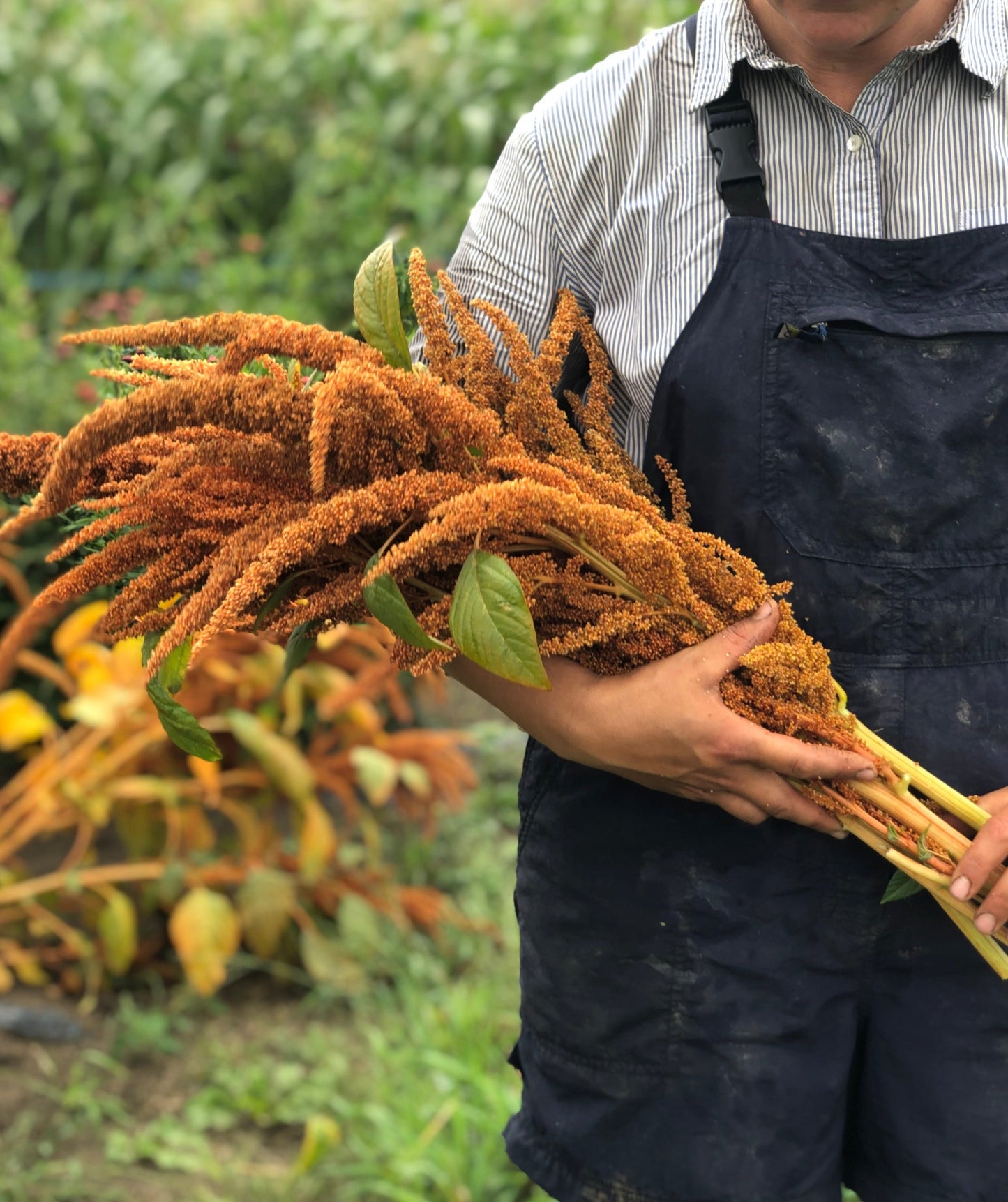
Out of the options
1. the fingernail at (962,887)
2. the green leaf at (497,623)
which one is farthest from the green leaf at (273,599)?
the fingernail at (962,887)

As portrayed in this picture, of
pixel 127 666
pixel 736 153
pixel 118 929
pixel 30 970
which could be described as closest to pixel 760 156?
pixel 736 153

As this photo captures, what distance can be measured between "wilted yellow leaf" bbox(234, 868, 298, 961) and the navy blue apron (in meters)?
1.26

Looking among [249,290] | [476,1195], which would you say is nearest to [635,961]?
[476,1195]

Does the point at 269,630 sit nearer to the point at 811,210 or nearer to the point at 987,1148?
the point at 811,210

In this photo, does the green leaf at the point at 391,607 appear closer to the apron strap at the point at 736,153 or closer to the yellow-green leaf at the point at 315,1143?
the apron strap at the point at 736,153

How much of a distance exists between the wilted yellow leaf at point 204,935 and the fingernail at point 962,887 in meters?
1.62

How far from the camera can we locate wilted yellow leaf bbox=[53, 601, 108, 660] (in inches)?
100

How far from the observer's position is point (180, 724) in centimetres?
106

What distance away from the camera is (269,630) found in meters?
1.18

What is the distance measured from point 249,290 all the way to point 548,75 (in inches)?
65.6

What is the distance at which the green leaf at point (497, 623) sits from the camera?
955mm

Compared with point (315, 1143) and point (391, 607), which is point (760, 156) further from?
point (315, 1143)

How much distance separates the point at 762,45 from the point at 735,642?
56 centimetres

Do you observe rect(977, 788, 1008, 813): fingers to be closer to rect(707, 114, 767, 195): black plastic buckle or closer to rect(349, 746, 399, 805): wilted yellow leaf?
rect(707, 114, 767, 195): black plastic buckle
